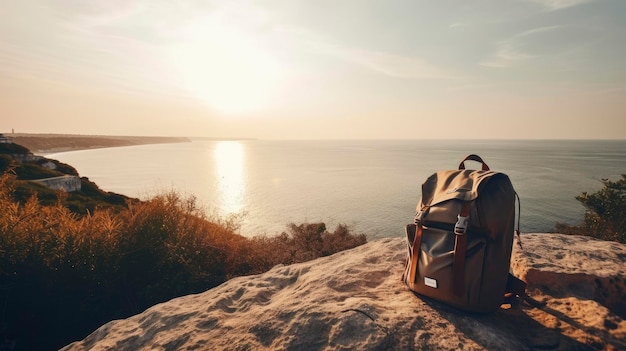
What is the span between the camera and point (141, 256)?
6270 mm

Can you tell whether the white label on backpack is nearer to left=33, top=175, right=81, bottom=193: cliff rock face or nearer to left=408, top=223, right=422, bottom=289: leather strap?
left=408, top=223, right=422, bottom=289: leather strap

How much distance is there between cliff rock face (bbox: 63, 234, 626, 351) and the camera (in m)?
2.38

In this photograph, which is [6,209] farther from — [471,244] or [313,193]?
[313,193]

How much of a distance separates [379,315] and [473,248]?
985 mm

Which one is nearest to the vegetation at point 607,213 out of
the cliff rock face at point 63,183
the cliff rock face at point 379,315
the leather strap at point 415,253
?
the cliff rock face at point 379,315

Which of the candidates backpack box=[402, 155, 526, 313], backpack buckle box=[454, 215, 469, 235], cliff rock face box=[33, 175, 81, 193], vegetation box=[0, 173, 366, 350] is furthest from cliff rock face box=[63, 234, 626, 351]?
cliff rock face box=[33, 175, 81, 193]

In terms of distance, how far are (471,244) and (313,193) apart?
152 feet

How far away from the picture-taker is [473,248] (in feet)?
8.51

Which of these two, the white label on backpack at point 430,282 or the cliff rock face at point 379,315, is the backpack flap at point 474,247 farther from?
the cliff rock face at point 379,315

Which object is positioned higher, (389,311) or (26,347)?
(389,311)

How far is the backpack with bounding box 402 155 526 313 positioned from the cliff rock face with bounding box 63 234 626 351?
18 centimetres

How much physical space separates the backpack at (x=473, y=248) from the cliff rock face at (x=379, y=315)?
0.18 m

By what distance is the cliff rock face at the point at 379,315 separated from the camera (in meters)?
2.38

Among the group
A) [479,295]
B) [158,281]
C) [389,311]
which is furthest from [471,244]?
[158,281]
